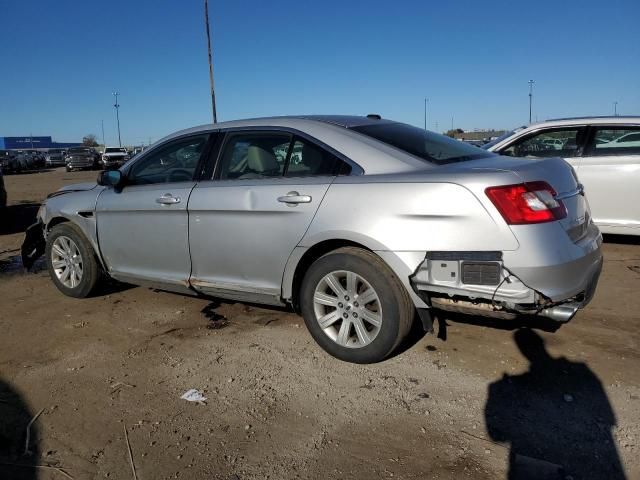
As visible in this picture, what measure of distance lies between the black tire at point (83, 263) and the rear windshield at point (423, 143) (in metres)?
2.82

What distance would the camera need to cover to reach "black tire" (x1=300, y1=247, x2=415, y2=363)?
10.7 feet

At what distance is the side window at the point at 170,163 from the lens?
4.34 meters

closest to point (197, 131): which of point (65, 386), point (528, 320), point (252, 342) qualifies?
point (252, 342)

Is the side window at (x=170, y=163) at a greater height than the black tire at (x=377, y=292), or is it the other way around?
the side window at (x=170, y=163)

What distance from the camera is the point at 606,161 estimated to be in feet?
20.7

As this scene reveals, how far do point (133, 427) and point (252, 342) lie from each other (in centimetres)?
125

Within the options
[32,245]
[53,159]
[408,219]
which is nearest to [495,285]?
[408,219]

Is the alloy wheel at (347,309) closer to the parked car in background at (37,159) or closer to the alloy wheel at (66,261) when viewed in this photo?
the alloy wheel at (66,261)

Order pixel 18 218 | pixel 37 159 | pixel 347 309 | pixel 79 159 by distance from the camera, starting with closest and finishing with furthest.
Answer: pixel 347 309
pixel 18 218
pixel 79 159
pixel 37 159

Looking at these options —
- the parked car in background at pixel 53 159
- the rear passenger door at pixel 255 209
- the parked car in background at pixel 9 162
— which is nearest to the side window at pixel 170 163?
the rear passenger door at pixel 255 209

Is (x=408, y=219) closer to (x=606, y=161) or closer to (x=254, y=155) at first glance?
(x=254, y=155)

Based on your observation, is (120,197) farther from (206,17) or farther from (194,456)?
(206,17)

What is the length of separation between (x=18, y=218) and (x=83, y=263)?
7.21 meters

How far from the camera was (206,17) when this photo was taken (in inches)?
1230
